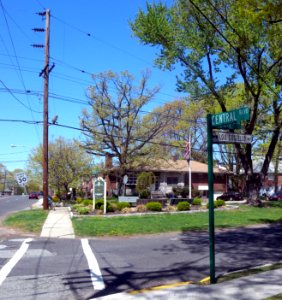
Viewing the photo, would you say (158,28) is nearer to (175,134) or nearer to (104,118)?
(104,118)

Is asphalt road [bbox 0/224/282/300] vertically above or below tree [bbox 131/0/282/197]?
below

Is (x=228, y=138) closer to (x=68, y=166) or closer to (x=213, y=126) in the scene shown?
(x=213, y=126)

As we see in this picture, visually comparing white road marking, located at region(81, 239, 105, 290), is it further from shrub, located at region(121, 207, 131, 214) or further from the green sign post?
shrub, located at region(121, 207, 131, 214)

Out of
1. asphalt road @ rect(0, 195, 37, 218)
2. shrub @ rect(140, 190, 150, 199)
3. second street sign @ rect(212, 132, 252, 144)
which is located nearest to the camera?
second street sign @ rect(212, 132, 252, 144)

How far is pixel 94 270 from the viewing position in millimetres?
9023

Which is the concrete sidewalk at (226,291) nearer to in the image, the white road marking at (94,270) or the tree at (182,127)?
the white road marking at (94,270)

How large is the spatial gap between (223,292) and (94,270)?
3370mm

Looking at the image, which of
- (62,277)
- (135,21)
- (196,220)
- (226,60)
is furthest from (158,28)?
(62,277)

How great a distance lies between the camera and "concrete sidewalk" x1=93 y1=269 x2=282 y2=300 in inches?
248

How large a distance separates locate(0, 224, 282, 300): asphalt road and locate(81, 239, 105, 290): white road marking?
2 cm

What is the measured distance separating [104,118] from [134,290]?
1294 inches

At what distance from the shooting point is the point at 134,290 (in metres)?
7.23

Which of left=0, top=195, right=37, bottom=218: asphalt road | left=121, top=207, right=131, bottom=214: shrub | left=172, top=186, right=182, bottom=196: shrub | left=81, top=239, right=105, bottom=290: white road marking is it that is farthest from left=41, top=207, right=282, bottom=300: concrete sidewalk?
left=172, top=186, right=182, bottom=196: shrub

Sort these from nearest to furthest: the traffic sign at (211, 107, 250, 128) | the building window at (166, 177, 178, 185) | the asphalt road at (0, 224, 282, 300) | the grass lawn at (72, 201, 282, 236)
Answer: the traffic sign at (211, 107, 250, 128), the asphalt road at (0, 224, 282, 300), the grass lawn at (72, 201, 282, 236), the building window at (166, 177, 178, 185)
